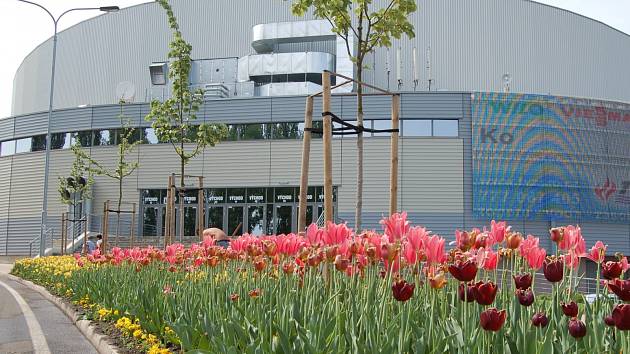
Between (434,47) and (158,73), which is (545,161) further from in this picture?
(158,73)

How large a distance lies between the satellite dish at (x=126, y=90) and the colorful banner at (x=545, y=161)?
2269 centimetres

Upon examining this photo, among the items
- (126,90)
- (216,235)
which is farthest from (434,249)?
(126,90)

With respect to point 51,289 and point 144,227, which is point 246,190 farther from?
point 51,289

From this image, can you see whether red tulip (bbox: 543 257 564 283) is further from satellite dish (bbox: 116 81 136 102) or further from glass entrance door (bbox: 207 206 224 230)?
satellite dish (bbox: 116 81 136 102)

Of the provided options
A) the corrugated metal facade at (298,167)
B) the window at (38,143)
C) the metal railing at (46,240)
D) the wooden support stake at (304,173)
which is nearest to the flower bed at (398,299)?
the wooden support stake at (304,173)

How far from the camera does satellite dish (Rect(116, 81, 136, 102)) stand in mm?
44125

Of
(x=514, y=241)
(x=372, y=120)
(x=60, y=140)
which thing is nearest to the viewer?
(x=514, y=241)

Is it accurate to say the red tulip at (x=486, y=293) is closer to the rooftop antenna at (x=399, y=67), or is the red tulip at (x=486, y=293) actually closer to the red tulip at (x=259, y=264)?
the red tulip at (x=259, y=264)

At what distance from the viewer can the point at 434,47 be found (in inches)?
1759

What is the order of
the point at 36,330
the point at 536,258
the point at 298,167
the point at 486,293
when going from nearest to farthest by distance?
the point at 486,293
the point at 536,258
the point at 36,330
the point at 298,167

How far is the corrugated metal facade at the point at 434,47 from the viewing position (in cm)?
4466

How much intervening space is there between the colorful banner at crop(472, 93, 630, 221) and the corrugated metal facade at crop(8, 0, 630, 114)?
27.8 ft

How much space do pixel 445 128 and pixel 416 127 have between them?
1606mm

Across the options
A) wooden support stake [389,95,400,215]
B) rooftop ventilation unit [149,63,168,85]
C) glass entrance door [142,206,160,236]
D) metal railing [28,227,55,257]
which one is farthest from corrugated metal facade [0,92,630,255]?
wooden support stake [389,95,400,215]
